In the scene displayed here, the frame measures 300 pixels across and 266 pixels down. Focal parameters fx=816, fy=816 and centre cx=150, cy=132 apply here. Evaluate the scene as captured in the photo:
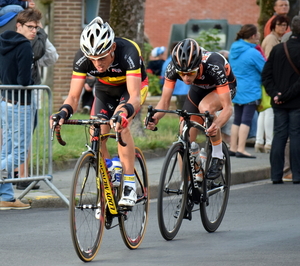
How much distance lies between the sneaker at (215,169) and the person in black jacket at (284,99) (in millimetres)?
3281

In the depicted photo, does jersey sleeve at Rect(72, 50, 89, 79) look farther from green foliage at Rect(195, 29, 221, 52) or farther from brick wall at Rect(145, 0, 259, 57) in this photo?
brick wall at Rect(145, 0, 259, 57)

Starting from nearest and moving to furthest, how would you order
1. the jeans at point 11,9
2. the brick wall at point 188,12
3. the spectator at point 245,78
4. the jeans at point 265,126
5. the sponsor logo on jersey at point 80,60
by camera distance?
the sponsor logo on jersey at point 80,60 < the jeans at point 11,9 < the spectator at point 245,78 < the jeans at point 265,126 < the brick wall at point 188,12

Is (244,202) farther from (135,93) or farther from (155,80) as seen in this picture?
(155,80)

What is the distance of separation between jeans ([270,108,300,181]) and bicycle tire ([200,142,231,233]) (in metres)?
3.06

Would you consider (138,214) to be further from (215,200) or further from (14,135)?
(14,135)

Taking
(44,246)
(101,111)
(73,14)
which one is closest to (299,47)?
(101,111)

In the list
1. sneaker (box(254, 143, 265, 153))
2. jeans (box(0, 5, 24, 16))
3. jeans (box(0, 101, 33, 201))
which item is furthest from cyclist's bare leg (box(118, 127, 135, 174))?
sneaker (box(254, 143, 265, 153))

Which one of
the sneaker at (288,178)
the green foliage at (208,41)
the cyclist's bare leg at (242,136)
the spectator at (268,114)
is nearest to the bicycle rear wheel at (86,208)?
the sneaker at (288,178)

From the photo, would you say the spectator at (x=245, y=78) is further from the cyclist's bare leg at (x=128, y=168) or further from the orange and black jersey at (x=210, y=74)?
the cyclist's bare leg at (x=128, y=168)

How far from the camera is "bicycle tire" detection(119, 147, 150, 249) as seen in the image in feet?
21.9

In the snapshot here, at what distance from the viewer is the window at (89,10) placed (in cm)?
1980

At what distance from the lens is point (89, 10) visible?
20.1 m

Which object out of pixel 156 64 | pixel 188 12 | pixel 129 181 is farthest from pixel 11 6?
pixel 188 12

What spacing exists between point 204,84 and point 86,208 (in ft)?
6.71
